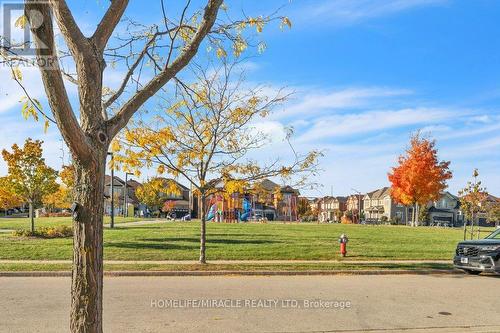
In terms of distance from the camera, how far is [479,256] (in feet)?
43.2

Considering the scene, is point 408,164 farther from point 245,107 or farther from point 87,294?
point 87,294

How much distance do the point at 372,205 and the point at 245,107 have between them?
91.2 metres

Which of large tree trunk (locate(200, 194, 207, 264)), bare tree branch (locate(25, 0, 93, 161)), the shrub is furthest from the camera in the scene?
the shrub

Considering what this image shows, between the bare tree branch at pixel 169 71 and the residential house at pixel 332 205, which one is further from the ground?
the bare tree branch at pixel 169 71

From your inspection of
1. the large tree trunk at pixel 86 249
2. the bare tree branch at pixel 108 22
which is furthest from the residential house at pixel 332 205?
the large tree trunk at pixel 86 249

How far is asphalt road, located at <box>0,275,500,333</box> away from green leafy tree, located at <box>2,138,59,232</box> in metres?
12.2

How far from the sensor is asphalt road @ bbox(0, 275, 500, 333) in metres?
7.26

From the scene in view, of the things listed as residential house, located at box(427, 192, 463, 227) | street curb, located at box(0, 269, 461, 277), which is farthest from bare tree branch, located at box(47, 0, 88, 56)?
residential house, located at box(427, 192, 463, 227)

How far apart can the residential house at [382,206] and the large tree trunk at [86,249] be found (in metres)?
84.4

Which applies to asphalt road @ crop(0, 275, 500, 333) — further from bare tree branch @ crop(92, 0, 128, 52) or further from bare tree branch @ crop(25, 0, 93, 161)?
bare tree branch @ crop(92, 0, 128, 52)

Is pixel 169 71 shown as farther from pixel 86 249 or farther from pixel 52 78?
pixel 86 249

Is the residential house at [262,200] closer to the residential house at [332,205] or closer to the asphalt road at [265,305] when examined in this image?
the asphalt road at [265,305]

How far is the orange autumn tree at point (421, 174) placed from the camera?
163 feet

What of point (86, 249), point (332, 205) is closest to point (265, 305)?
point (86, 249)
